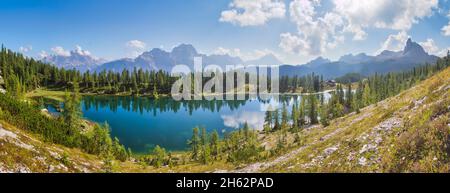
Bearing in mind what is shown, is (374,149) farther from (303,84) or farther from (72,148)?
(303,84)

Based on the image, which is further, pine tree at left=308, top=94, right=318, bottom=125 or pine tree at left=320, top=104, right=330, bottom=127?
pine tree at left=308, top=94, right=318, bottom=125

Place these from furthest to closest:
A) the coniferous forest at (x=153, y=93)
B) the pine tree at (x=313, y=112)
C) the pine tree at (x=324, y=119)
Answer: the pine tree at (x=313, y=112)
the pine tree at (x=324, y=119)
the coniferous forest at (x=153, y=93)

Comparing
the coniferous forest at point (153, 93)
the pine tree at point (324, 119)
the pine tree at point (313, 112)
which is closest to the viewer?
the coniferous forest at point (153, 93)

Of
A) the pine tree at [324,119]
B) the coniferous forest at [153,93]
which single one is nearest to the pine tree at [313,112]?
the coniferous forest at [153,93]

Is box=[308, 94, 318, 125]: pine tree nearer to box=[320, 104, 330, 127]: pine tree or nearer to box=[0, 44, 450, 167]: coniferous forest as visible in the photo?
box=[0, 44, 450, 167]: coniferous forest

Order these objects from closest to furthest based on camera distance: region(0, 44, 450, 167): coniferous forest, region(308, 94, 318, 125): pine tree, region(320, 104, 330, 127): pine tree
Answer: region(0, 44, 450, 167): coniferous forest, region(320, 104, 330, 127): pine tree, region(308, 94, 318, 125): pine tree

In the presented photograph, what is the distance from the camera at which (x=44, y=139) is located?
62.5 feet

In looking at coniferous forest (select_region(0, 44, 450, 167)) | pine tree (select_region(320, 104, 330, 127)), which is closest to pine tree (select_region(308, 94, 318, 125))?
coniferous forest (select_region(0, 44, 450, 167))

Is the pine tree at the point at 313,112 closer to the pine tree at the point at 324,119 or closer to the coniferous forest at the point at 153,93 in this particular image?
the coniferous forest at the point at 153,93

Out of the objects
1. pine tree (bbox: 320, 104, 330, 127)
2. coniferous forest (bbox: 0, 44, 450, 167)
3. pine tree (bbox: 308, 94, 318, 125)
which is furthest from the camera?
pine tree (bbox: 308, 94, 318, 125)

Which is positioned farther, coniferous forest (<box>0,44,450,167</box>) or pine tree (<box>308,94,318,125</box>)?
pine tree (<box>308,94,318,125</box>)
